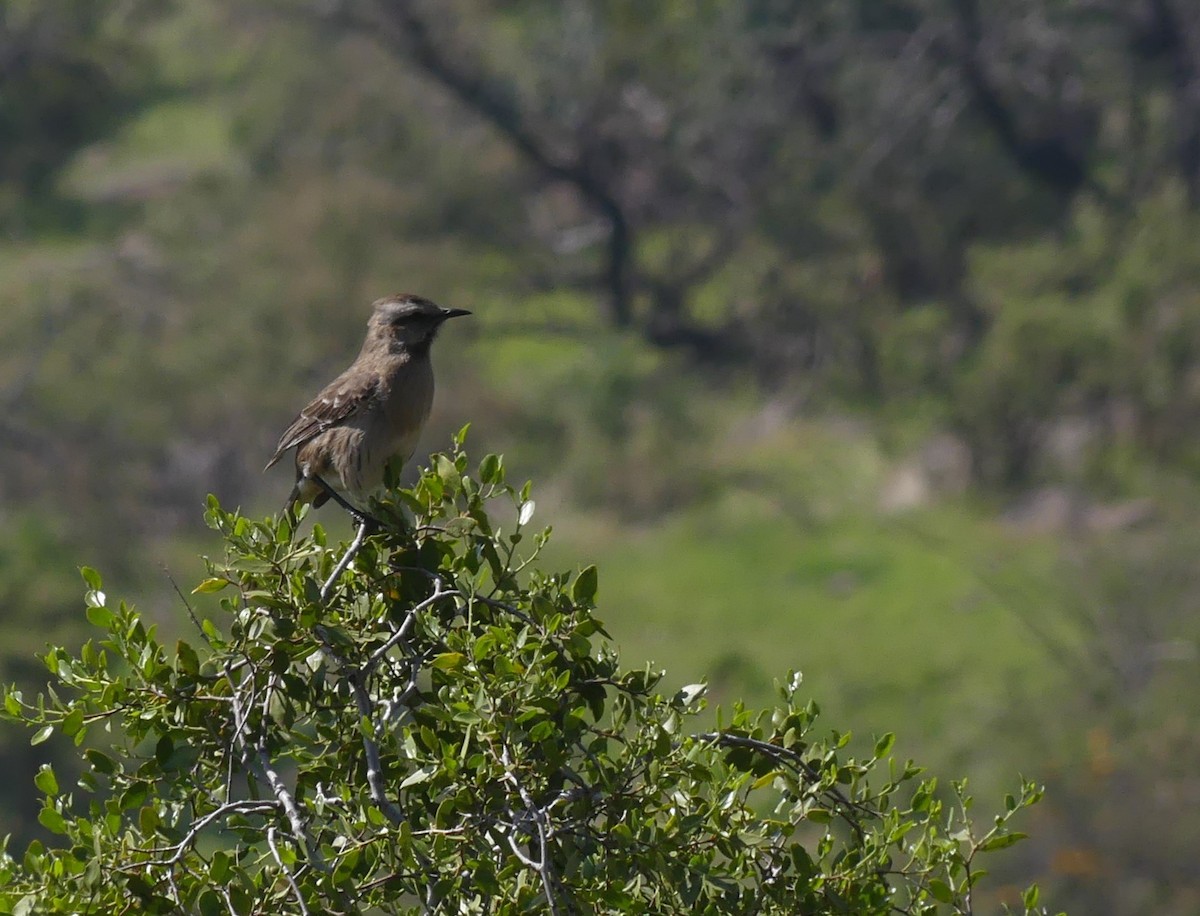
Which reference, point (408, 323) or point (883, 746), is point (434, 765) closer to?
point (883, 746)

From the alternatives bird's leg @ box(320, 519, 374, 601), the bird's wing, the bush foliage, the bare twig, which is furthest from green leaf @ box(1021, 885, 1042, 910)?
the bird's wing

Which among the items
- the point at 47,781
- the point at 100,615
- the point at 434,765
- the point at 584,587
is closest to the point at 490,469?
the point at 584,587

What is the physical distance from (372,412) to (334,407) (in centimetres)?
20

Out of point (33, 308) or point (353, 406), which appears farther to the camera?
point (33, 308)

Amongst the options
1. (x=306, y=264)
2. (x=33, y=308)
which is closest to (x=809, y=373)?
(x=306, y=264)

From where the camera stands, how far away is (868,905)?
4.29 metres

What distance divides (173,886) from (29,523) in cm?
2688

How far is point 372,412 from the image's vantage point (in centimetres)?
682

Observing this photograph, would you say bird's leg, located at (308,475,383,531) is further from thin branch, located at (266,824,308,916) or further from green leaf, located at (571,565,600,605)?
thin branch, located at (266,824,308,916)

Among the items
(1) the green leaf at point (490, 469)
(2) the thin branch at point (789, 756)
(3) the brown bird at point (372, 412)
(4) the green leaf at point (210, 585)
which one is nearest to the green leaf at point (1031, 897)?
(2) the thin branch at point (789, 756)

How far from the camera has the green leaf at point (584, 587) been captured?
14.4ft

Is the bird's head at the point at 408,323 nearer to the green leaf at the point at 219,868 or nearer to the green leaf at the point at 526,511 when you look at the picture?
the green leaf at the point at 526,511

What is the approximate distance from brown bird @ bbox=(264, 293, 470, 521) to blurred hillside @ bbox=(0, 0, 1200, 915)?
57.8ft

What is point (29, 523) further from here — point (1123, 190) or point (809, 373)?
point (1123, 190)
